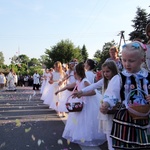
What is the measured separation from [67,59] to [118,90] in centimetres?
7414

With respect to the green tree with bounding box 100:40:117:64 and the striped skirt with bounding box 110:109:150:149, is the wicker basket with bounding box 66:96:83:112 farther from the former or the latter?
the green tree with bounding box 100:40:117:64

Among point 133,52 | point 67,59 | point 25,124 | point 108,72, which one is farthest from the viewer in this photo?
point 67,59

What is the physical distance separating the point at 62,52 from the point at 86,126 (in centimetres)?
7133

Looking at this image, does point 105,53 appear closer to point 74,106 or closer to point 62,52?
point 62,52

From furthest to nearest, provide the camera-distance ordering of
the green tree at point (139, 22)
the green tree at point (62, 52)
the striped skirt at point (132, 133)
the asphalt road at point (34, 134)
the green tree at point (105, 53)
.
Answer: the green tree at point (62, 52)
the green tree at point (105, 53)
the green tree at point (139, 22)
the asphalt road at point (34, 134)
the striped skirt at point (132, 133)

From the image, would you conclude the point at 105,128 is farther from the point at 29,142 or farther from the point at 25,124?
the point at 25,124

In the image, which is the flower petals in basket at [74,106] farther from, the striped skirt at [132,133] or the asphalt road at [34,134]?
the striped skirt at [132,133]

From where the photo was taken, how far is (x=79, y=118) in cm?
561

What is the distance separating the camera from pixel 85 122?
5547 mm

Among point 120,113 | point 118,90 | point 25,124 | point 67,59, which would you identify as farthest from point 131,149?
point 67,59

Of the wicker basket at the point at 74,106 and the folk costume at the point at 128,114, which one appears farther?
the wicker basket at the point at 74,106

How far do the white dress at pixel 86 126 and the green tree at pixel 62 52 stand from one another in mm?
69925

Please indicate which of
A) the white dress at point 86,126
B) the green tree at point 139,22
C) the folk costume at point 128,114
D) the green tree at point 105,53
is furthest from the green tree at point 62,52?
the folk costume at point 128,114

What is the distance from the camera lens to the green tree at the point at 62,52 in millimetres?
76375
